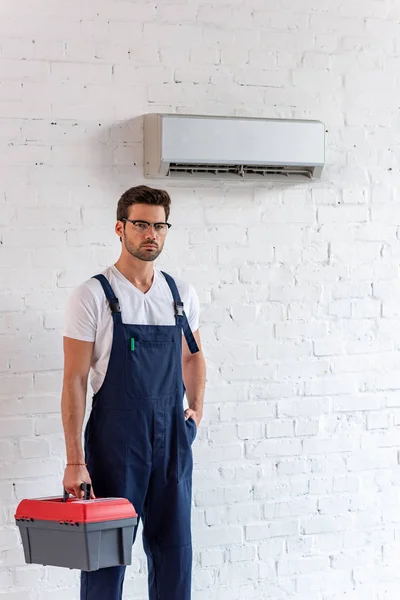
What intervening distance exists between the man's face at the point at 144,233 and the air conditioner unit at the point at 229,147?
330 millimetres

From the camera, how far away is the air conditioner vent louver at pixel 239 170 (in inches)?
140

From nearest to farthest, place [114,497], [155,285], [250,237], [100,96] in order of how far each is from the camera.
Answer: [114,497] → [155,285] → [100,96] → [250,237]

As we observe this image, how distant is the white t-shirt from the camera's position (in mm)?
3068

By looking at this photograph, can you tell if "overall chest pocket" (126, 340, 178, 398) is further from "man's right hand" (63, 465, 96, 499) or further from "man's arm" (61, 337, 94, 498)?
"man's right hand" (63, 465, 96, 499)

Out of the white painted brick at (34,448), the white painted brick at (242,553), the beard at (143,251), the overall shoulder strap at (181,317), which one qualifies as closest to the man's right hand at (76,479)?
the white painted brick at (34,448)

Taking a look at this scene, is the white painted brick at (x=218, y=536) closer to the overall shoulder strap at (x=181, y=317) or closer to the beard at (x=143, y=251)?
the overall shoulder strap at (x=181, y=317)

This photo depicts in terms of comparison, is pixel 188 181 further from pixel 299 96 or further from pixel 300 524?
pixel 300 524

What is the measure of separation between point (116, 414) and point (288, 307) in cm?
103

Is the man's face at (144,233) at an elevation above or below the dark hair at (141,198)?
below

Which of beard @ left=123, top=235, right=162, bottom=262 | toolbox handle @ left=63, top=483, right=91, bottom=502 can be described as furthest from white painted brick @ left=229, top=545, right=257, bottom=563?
beard @ left=123, top=235, right=162, bottom=262

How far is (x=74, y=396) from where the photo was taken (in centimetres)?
305

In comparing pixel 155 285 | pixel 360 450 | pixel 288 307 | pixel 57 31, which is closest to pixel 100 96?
pixel 57 31

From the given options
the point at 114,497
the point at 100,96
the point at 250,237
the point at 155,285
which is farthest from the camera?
the point at 250,237

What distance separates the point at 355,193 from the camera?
3.88m
